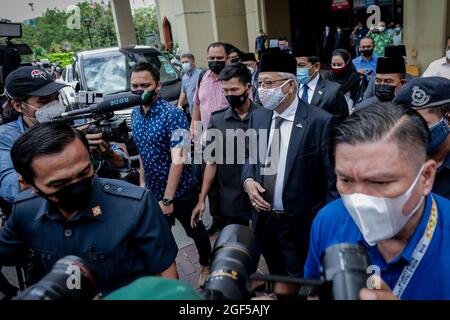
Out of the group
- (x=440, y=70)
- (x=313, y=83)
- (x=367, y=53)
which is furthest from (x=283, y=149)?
(x=367, y=53)

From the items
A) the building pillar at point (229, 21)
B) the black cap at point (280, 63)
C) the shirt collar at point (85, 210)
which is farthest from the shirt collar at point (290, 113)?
the building pillar at point (229, 21)

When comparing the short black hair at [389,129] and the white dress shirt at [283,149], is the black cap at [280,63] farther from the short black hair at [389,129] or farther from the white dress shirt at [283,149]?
the short black hair at [389,129]

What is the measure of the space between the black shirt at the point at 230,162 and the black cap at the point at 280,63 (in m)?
0.41

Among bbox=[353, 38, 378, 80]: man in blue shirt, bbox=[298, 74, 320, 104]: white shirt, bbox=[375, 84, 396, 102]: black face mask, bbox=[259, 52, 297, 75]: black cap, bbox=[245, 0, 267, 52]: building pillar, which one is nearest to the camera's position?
bbox=[259, 52, 297, 75]: black cap

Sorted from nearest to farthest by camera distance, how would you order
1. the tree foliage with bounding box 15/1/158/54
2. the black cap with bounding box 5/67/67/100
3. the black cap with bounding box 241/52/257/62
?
the black cap with bounding box 5/67/67/100 < the black cap with bounding box 241/52/257/62 < the tree foliage with bounding box 15/1/158/54

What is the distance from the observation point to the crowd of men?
4.05ft

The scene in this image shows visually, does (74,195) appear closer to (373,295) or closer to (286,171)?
(373,295)

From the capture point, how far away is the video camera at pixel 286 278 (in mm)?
835

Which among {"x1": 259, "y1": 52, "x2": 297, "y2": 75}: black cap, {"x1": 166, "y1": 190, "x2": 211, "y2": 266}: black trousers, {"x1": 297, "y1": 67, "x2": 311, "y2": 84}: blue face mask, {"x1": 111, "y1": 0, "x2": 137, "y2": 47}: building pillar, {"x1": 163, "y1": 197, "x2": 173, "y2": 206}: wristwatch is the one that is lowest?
{"x1": 166, "y1": 190, "x2": 211, "y2": 266}: black trousers

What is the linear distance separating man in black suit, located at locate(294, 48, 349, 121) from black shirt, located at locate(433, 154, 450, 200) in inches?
58.4

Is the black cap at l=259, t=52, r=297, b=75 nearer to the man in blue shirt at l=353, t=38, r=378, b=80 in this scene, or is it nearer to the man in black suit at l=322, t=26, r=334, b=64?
the man in blue shirt at l=353, t=38, r=378, b=80

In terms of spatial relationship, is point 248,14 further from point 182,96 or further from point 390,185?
point 390,185

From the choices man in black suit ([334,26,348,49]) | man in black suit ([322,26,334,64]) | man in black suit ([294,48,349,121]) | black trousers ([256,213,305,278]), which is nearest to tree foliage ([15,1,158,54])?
man in black suit ([322,26,334,64])
